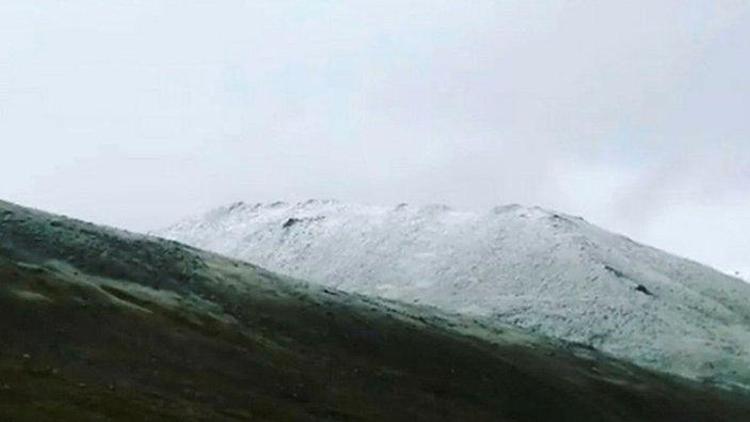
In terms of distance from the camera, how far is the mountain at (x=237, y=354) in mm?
71312

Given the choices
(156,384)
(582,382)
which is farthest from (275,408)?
(582,382)

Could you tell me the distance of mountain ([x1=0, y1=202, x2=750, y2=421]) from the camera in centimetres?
7131

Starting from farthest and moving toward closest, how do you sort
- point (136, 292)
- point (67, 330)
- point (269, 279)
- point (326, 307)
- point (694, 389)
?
point (694, 389) < point (269, 279) < point (326, 307) < point (136, 292) < point (67, 330)

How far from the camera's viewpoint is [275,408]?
75438 millimetres

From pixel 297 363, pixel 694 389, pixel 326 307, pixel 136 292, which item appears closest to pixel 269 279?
pixel 326 307

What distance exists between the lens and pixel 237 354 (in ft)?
290

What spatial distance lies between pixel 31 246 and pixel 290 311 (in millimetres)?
22544

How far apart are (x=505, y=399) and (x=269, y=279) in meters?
35.3

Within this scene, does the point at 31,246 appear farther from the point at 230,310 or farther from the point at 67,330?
the point at 67,330

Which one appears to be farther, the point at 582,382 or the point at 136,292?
the point at 582,382

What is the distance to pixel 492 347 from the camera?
432ft

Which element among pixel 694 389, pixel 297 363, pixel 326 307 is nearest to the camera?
pixel 297 363

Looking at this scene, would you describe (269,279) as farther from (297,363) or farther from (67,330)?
(67,330)

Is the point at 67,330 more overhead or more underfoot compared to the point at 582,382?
more underfoot
